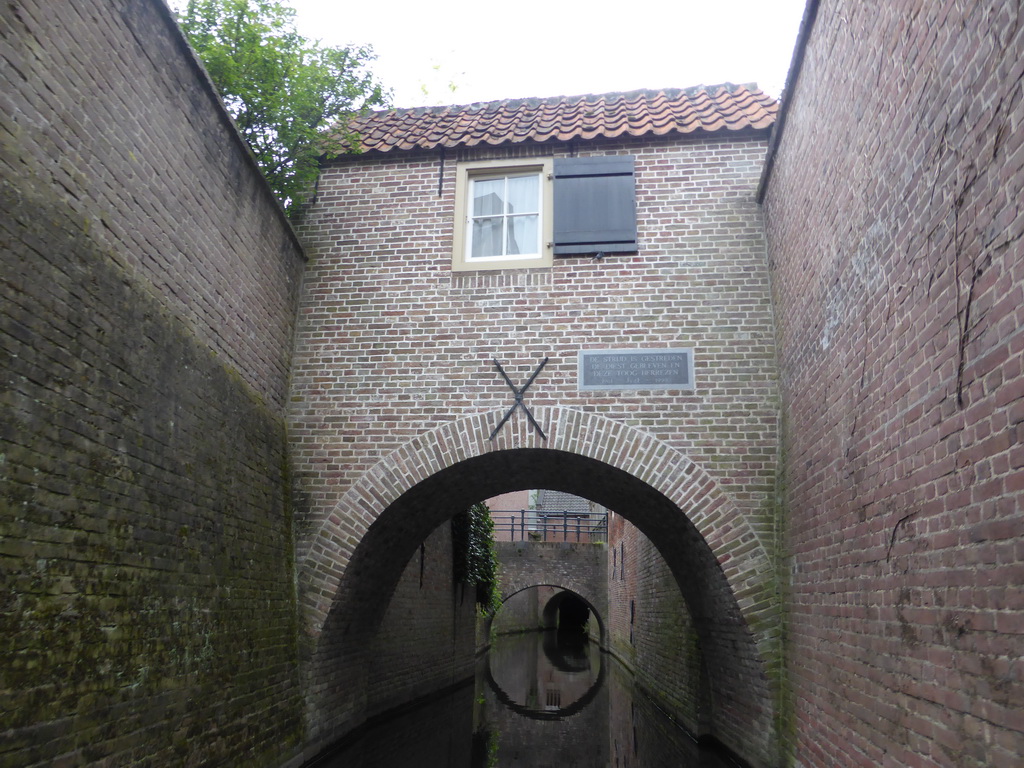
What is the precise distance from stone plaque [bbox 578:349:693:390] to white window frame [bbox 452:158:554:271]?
118 cm

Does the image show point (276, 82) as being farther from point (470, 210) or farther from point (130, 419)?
point (130, 419)

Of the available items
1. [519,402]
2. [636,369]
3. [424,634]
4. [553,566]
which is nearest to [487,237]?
[519,402]

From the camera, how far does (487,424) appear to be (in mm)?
6801

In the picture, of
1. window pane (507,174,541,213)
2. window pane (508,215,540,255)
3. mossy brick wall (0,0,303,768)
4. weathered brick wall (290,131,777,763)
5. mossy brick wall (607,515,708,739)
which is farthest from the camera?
mossy brick wall (607,515,708,739)

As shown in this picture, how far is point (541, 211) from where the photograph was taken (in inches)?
298

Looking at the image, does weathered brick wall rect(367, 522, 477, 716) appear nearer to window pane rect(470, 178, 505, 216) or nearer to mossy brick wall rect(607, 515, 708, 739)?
mossy brick wall rect(607, 515, 708, 739)

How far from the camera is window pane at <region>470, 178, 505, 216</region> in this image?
7.71m

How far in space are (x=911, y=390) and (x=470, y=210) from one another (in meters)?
5.17

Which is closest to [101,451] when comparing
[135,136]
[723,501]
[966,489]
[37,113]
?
[37,113]

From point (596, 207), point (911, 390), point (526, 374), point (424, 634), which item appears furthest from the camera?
point (424, 634)

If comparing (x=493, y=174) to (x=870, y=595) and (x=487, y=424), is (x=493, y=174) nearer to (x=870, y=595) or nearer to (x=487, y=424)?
(x=487, y=424)

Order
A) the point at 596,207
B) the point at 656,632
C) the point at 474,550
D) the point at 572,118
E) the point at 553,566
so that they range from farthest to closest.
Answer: the point at 553,566, the point at 474,550, the point at 656,632, the point at 572,118, the point at 596,207

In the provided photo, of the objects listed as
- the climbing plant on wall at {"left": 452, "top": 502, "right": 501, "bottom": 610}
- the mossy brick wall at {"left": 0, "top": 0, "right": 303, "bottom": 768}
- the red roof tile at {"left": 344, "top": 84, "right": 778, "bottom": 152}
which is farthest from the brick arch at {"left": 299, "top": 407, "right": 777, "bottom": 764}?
the climbing plant on wall at {"left": 452, "top": 502, "right": 501, "bottom": 610}

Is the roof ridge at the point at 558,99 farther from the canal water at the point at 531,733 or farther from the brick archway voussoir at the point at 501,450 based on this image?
the canal water at the point at 531,733
